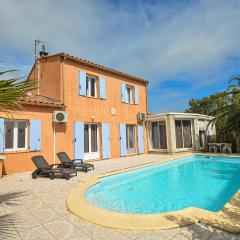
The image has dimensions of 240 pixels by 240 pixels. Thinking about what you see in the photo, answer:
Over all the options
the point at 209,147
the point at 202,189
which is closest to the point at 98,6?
the point at 202,189

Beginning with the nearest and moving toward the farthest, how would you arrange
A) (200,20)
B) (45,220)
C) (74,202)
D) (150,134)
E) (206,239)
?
(206,239), (45,220), (74,202), (200,20), (150,134)

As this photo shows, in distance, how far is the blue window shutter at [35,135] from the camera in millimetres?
11312

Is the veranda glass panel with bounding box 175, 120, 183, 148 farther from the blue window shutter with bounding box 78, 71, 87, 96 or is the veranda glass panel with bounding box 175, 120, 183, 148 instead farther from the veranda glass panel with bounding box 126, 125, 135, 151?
the blue window shutter with bounding box 78, 71, 87, 96

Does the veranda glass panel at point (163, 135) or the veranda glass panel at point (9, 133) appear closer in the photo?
the veranda glass panel at point (9, 133)

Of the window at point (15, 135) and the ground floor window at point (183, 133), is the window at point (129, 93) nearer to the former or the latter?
the ground floor window at point (183, 133)

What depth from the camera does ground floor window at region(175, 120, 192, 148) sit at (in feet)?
62.8

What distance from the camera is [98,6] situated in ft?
36.3

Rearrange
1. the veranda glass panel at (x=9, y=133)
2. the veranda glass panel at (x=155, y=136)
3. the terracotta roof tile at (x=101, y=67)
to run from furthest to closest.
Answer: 1. the veranda glass panel at (x=155, y=136)
2. the terracotta roof tile at (x=101, y=67)
3. the veranda glass panel at (x=9, y=133)

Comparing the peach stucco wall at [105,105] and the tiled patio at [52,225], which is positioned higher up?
the peach stucco wall at [105,105]

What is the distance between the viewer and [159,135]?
19547 mm

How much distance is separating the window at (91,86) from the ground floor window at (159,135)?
719cm

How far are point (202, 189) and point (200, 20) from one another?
871cm

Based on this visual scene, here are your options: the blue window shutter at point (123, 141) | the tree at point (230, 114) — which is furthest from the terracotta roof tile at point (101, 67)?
the tree at point (230, 114)

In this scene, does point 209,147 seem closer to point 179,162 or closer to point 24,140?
point 179,162
